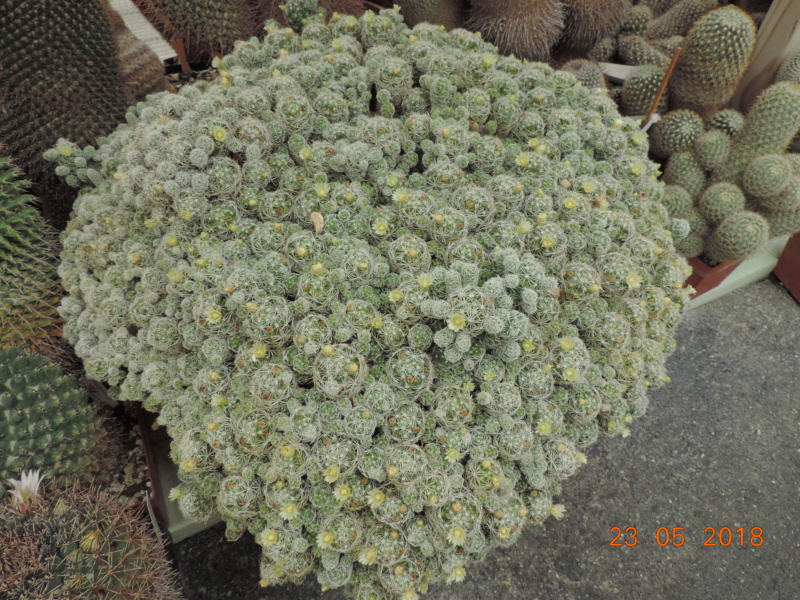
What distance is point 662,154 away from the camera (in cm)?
284

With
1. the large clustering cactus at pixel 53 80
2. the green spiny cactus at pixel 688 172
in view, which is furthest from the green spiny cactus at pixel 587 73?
the large clustering cactus at pixel 53 80

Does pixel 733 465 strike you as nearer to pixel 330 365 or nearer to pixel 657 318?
pixel 657 318

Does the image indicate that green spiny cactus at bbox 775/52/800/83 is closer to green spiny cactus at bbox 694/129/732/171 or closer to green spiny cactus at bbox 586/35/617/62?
green spiny cactus at bbox 694/129/732/171

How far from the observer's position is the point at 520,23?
9.16ft

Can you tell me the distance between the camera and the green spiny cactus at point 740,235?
96.3 inches

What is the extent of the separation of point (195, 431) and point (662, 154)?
9.56 ft

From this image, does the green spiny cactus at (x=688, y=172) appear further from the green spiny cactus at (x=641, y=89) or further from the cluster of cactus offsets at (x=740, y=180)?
the green spiny cactus at (x=641, y=89)

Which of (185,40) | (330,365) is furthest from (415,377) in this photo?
(185,40)

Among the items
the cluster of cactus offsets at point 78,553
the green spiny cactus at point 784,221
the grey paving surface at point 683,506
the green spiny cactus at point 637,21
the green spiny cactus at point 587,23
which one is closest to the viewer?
the cluster of cactus offsets at point 78,553

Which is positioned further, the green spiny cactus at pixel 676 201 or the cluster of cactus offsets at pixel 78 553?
the green spiny cactus at pixel 676 201

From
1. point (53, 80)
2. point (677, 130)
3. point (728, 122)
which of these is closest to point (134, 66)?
point (53, 80)

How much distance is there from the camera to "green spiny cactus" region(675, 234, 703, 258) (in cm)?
268

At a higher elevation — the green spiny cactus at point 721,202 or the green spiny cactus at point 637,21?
the green spiny cactus at point 637,21

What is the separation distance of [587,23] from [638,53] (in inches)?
15.5
